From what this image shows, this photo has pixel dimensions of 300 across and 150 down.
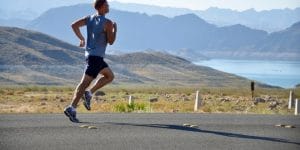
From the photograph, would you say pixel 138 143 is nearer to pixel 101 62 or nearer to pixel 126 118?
pixel 101 62

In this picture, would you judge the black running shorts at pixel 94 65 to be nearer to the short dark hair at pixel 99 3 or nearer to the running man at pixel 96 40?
the running man at pixel 96 40

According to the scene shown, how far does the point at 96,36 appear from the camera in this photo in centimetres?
1028

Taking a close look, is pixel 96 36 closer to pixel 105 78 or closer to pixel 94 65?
pixel 94 65

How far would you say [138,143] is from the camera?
839cm

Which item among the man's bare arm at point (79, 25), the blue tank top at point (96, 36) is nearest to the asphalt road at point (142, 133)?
the blue tank top at point (96, 36)

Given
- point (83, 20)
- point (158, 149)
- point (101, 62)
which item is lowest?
point (158, 149)

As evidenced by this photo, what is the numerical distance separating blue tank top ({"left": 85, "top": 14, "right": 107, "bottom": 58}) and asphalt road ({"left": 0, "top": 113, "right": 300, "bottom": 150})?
1169 mm

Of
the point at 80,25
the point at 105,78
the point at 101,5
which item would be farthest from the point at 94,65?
the point at 101,5

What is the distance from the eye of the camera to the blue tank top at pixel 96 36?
10250 mm

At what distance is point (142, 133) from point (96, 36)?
1920 millimetres

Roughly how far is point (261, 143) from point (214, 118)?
353 centimetres

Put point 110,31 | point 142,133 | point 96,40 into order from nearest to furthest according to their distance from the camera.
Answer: point 142,133
point 110,31
point 96,40

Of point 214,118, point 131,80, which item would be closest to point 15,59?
point 131,80

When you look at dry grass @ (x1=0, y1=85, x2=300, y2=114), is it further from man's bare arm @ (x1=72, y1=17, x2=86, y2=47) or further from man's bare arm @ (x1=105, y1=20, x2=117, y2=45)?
man's bare arm @ (x1=105, y1=20, x2=117, y2=45)
